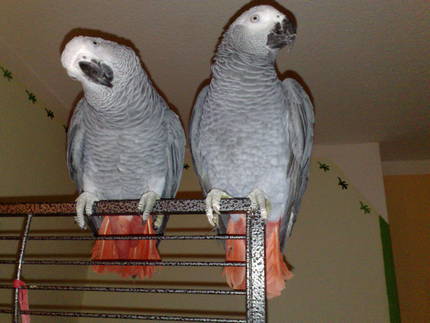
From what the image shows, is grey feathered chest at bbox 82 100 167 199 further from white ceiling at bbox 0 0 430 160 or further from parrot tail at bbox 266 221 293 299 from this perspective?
white ceiling at bbox 0 0 430 160

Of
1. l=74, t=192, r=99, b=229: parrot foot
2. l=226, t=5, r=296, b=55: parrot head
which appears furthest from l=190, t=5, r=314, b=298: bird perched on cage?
l=74, t=192, r=99, b=229: parrot foot

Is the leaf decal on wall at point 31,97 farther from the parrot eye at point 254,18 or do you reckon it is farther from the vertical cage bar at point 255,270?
the vertical cage bar at point 255,270

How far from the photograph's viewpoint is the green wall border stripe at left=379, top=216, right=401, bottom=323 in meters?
2.44

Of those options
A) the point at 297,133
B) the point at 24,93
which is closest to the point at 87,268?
the point at 24,93

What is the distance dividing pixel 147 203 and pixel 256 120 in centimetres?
43

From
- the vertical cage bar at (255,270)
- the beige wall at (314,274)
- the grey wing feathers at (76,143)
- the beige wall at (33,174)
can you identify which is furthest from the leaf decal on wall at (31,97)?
the vertical cage bar at (255,270)

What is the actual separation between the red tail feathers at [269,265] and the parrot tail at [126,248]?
0.87 ft

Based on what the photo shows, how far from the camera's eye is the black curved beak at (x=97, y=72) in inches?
43.5

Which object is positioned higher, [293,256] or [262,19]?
[262,19]

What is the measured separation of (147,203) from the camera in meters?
1.12

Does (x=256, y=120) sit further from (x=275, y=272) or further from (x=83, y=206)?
(x=83, y=206)

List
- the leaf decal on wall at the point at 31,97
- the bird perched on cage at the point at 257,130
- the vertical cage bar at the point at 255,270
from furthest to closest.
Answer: the leaf decal on wall at the point at 31,97, the bird perched on cage at the point at 257,130, the vertical cage bar at the point at 255,270

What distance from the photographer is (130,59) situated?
1.25 meters

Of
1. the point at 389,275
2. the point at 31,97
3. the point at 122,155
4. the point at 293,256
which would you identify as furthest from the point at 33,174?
the point at 389,275
